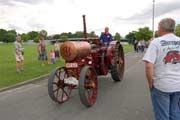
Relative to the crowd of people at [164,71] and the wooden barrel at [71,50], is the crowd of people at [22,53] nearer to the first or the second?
the wooden barrel at [71,50]

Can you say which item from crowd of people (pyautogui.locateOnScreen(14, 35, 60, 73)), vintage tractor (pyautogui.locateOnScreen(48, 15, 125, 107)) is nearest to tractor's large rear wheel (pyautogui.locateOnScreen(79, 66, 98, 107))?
vintage tractor (pyautogui.locateOnScreen(48, 15, 125, 107))

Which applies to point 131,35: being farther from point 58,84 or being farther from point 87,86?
point 87,86

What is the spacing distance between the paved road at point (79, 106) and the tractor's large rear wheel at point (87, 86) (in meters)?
0.18

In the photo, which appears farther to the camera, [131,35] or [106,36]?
[131,35]

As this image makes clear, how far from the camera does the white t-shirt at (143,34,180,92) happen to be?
4293mm

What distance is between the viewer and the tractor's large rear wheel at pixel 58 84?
801cm

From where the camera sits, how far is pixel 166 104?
172 inches

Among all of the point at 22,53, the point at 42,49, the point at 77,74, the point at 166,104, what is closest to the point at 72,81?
the point at 77,74

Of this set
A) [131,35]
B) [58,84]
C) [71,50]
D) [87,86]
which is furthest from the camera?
[131,35]

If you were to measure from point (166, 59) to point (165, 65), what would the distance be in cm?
8

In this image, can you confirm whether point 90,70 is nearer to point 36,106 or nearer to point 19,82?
point 36,106

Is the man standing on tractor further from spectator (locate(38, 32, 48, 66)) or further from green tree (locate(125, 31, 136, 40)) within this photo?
green tree (locate(125, 31, 136, 40))

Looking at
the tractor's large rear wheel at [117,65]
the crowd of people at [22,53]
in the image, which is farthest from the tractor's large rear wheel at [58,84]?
the crowd of people at [22,53]

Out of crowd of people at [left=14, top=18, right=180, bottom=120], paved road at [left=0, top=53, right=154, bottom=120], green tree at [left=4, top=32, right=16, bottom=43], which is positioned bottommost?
green tree at [left=4, top=32, right=16, bottom=43]
